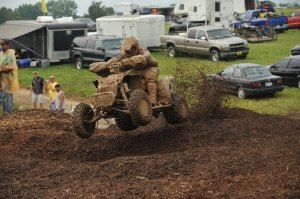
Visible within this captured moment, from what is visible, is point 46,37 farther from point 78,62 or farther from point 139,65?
point 139,65

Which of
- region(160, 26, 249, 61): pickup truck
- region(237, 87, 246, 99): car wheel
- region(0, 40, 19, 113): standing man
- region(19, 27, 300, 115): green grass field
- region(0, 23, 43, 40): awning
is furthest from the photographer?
region(0, 23, 43, 40): awning

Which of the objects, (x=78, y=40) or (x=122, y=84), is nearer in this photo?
(x=122, y=84)

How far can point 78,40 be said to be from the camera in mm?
30828

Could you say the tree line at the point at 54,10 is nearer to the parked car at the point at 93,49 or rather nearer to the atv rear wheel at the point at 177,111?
the parked car at the point at 93,49

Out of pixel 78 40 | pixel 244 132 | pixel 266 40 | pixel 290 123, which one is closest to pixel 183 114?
pixel 244 132

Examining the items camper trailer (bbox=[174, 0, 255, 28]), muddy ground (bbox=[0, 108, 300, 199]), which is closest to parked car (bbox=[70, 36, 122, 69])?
muddy ground (bbox=[0, 108, 300, 199])

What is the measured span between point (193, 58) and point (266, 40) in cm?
818

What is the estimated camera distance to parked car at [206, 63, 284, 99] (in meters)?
20.4

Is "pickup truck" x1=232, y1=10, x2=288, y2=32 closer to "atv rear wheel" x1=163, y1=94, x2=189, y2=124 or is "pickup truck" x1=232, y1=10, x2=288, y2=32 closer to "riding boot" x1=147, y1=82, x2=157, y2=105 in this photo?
"atv rear wheel" x1=163, y1=94, x2=189, y2=124

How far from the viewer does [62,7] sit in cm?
8962

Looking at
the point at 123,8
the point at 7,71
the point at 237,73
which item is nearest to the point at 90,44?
the point at 237,73

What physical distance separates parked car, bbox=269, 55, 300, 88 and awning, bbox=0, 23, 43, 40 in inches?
571

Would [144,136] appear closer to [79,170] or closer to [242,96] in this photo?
[79,170]

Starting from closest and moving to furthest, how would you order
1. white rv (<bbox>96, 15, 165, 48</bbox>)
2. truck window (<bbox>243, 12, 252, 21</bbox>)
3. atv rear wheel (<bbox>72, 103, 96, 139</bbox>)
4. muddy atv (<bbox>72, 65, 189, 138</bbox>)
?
muddy atv (<bbox>72, 65, 189, 138</bbox>), atv rear wheel (<bbox>72, 103, 96, 139</bbox>), white rv (<bbox>96, 15, 165, 48</bbox>), truck window (<bbox>243, 12, 252, 21</bbox>)
